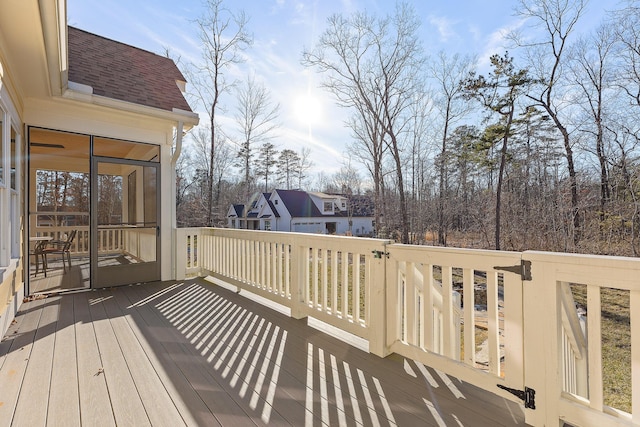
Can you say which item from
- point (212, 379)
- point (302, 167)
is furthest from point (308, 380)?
point (302, 167)

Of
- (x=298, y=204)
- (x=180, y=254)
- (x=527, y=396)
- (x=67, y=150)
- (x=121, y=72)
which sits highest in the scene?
(x=121, y=72)

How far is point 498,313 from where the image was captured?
2295 mm

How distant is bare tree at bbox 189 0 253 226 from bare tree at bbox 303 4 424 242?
3.27 m

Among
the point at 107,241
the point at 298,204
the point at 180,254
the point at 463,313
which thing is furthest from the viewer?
the point at 298,204

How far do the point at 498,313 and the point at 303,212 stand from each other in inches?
879

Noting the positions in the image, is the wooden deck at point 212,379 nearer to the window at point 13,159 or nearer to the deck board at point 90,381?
the deck board at point 90,381

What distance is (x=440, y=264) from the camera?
2100mm

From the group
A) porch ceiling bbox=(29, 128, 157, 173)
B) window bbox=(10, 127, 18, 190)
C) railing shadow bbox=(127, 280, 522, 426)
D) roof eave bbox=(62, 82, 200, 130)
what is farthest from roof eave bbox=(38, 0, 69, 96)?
railing shadow bbox=(127, 280, 522, 426)

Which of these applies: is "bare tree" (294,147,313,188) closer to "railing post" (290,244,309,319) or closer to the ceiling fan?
the ceiling fan

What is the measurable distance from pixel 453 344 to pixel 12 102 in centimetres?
467

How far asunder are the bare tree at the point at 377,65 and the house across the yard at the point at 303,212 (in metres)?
11.4

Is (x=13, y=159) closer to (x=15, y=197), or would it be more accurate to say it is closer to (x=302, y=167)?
(x=15, y=197)

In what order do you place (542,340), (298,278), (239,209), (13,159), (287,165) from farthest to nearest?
(287,165) < (239,209) < (13,159) < (298,278) < (542,340)

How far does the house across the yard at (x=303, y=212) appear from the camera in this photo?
2398 cm
